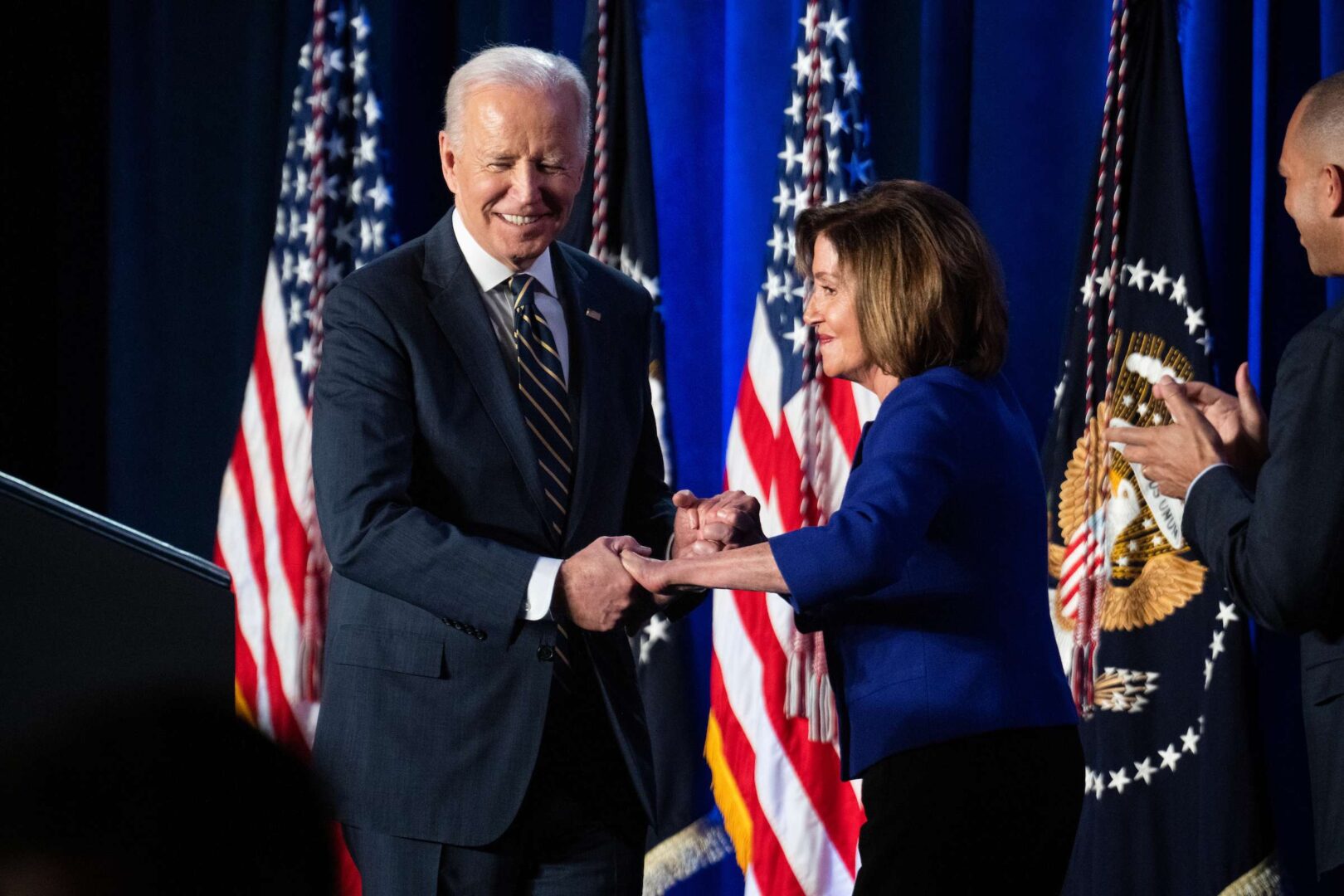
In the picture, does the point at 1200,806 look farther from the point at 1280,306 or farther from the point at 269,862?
the point at 269,862

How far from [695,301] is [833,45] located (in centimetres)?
70

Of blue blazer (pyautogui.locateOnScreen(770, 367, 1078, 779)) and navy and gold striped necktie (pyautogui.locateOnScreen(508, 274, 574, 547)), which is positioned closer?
blue blazer (pyautogui.locateOnScreen(770, 367, 1078, 779))

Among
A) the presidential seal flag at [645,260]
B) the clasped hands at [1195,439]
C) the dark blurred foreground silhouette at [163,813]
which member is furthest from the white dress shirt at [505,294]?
the dark blurred foreground silhouette at [163,813]

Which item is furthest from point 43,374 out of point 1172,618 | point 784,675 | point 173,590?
point 173,590

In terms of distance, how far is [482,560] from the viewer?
2.02 metres

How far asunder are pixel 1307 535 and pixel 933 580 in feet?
1.70

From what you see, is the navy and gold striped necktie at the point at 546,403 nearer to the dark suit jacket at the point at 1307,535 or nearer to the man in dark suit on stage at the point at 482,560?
the man in dark suit on stage at the point at 482,560

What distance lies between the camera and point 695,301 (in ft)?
12.0

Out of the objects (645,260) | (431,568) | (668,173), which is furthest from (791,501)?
(431,568)

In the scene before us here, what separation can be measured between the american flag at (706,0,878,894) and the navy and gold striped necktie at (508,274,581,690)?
129cm

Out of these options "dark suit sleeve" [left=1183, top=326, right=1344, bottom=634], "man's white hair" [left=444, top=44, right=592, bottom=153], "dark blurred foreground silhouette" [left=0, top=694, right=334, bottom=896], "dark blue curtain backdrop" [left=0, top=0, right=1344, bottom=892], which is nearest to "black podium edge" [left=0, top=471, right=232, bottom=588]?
"dark blurred foreground silhouette" [left=0, top=694, right=334, bottom=896]

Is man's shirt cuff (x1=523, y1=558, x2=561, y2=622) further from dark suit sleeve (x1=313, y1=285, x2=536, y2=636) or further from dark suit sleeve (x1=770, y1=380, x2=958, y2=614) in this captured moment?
dark suit sleeve (x1=770, y1=380, x2=958, y2=614)

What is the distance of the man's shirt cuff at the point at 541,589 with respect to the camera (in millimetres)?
2027

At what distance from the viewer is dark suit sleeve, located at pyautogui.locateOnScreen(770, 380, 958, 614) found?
1.83 metres
